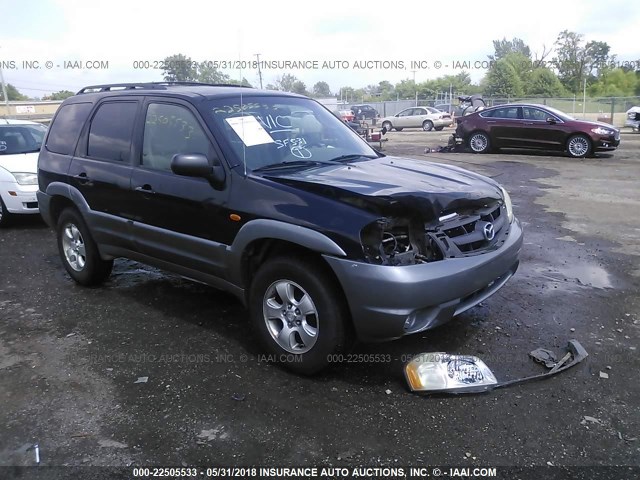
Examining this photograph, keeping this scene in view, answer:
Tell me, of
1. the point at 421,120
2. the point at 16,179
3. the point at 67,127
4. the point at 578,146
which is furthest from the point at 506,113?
the point at 421,120

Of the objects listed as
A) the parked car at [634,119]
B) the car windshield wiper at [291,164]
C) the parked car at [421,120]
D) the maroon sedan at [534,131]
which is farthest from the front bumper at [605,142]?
the parked car at [421,120]

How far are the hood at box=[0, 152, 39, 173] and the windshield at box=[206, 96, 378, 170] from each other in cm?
508

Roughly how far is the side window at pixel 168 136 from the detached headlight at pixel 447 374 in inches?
82.7

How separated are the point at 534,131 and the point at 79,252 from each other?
46.4ft

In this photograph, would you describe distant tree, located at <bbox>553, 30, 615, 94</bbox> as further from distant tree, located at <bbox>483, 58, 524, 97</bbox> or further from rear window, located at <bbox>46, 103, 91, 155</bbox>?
rear window, located at <bbox>46, 103, 91, 155</bbox>

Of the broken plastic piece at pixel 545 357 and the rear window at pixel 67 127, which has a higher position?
the rear window at pixel 67 127

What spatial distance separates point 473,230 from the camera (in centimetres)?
361

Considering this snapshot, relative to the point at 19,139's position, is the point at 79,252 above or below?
below

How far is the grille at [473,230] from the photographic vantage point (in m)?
3.45

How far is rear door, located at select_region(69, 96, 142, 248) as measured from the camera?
4578mm

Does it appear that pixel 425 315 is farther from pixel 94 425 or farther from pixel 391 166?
pixel 94 425

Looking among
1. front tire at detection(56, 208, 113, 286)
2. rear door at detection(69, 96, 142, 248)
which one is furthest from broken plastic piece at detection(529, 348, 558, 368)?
front tire at detection(56, 208, 113, 286)

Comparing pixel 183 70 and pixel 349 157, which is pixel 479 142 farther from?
Answer: pixel 349 157

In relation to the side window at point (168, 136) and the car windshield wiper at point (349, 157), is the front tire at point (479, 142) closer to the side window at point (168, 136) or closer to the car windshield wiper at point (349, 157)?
the car windshield wiper at point (349, 157)
